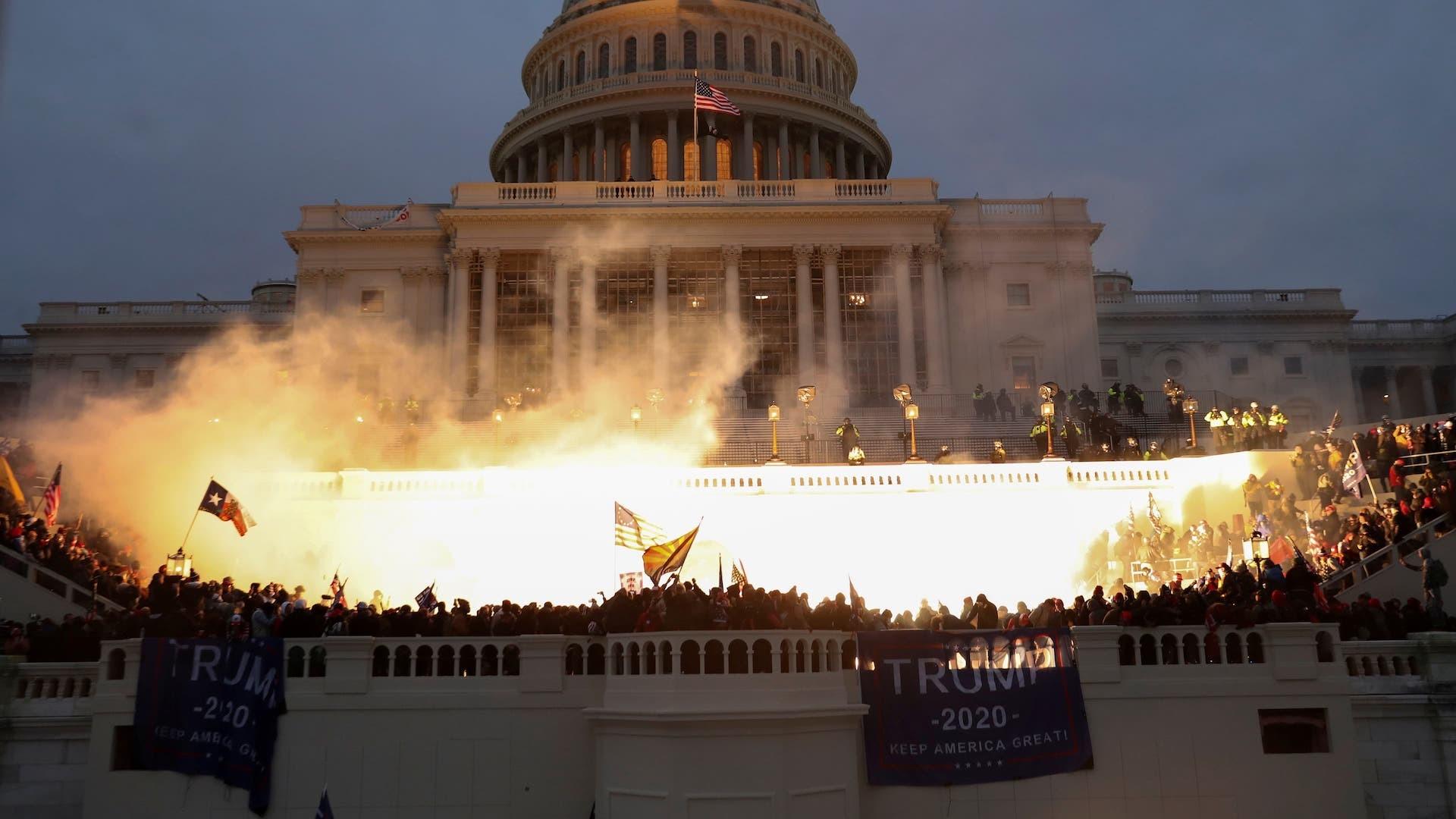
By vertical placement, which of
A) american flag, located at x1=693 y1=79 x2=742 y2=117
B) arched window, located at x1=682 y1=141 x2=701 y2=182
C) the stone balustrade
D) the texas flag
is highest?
arched window, located at x1=682 y1=141 x2=701 y2=182

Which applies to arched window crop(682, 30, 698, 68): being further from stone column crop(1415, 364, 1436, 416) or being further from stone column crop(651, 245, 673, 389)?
stone column crop(1415, 364, 1436, 416)

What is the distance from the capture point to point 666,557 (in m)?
19.4

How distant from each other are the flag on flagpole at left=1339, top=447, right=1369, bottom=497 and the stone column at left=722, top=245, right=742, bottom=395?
23957 mm

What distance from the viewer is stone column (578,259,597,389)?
48.4 meters

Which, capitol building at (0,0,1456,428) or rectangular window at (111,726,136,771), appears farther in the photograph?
capitol building at (0,0,1456,428)

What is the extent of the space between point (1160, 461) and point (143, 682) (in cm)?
2605

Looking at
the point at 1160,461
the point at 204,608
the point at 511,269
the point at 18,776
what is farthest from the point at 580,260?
the point at 18,776

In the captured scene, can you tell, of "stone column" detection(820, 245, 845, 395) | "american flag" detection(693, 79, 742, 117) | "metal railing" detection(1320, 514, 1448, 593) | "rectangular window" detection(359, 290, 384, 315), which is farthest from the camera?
"rectangular window" detection(359, 290, 384, 315)

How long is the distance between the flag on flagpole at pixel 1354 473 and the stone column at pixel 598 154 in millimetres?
44913

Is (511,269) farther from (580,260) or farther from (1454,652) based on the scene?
(1454,652)

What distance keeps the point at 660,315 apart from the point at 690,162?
20.6 metres

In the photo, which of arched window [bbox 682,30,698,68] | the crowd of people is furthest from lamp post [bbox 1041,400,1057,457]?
arched window [bbox 682,30,698,68]

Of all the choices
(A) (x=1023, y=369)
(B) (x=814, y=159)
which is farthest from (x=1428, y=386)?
(B) (x=814, y=159)

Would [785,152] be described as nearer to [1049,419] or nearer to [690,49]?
[690,49]
